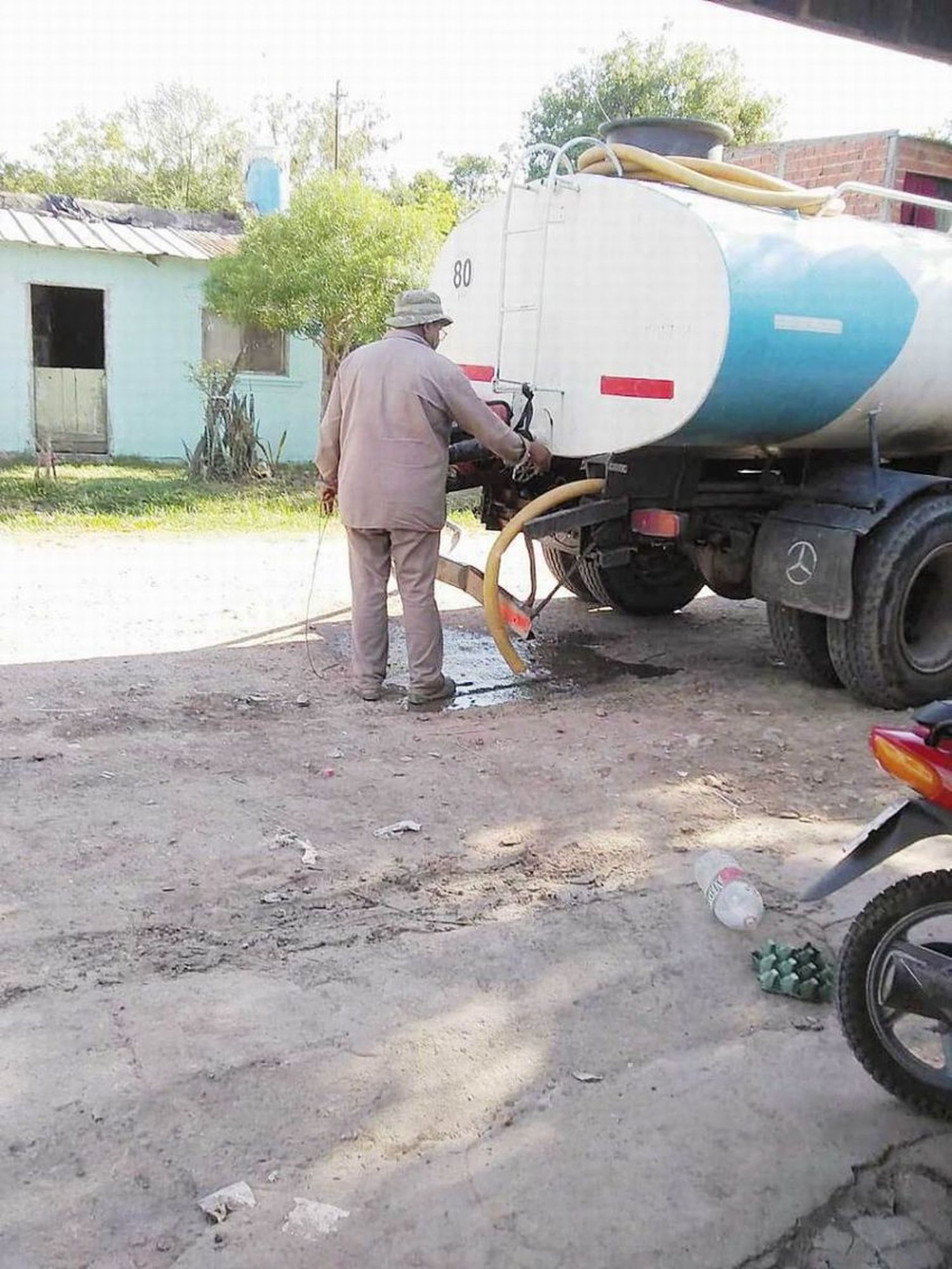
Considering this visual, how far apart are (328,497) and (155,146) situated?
35.6 m

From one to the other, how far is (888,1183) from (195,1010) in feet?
5.63

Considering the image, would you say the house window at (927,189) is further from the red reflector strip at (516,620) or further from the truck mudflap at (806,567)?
the red reflector strip at (516,620)

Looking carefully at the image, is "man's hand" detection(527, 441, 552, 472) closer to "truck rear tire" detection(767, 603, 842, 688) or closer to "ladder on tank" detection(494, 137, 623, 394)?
"ladder on tank" detection(494, 137, 623, 394)

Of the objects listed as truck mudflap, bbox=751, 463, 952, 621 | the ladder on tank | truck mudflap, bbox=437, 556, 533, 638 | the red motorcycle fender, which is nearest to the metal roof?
the ladder on tank

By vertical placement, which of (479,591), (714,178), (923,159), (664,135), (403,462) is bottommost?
(479,591)

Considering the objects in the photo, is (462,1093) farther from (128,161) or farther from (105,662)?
A: (128,161)

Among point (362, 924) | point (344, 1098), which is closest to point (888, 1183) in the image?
point (344, 1098)

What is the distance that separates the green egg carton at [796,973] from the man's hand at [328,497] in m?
3.76

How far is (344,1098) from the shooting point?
9.03 feet

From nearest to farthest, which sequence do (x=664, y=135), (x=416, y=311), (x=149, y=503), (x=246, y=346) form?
(x=416, y=311)
(x=664, y=135)
(x=149, y=503)
(x=246, y=346)

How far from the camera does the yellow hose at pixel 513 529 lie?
19.3 ft


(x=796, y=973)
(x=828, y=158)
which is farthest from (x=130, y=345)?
(x=796, y=973)

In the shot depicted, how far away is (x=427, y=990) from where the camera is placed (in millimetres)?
3232

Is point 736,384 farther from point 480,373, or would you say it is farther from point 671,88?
point 671,88
